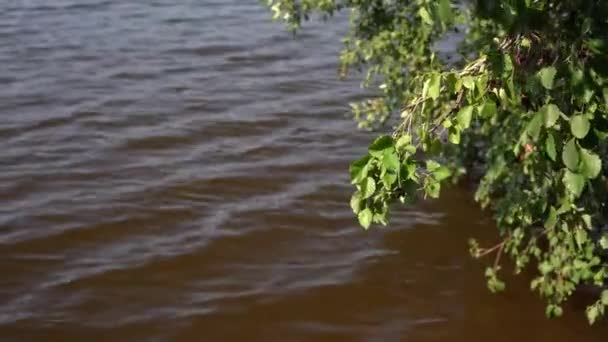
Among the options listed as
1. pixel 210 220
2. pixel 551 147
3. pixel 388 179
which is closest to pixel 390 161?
pixel 388 179

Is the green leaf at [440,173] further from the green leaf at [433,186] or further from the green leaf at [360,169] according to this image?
the green leaf at [360,169]

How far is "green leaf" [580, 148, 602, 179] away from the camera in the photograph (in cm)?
168

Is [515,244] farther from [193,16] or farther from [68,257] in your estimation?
[193,16]

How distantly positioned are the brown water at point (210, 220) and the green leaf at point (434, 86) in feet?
8.91

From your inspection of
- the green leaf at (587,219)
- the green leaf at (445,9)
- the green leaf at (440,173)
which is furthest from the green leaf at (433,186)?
the green leaf at (587,219)

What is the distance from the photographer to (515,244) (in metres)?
4.14

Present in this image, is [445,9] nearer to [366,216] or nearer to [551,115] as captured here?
[551,115]

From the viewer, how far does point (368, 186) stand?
1.83 metres

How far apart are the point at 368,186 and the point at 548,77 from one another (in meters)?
0.43

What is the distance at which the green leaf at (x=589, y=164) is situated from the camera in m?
1.68

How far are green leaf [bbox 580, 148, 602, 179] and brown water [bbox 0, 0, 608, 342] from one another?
2851 millimetres

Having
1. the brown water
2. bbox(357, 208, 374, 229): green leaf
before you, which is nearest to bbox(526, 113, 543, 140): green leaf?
bbox(357, 208, 374, 229): green leaf

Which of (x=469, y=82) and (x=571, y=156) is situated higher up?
(x=469, y=82)

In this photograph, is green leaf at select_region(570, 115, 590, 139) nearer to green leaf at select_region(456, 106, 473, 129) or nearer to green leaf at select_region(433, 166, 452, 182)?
green leaf at select_region(456, 106, 473, 129)
